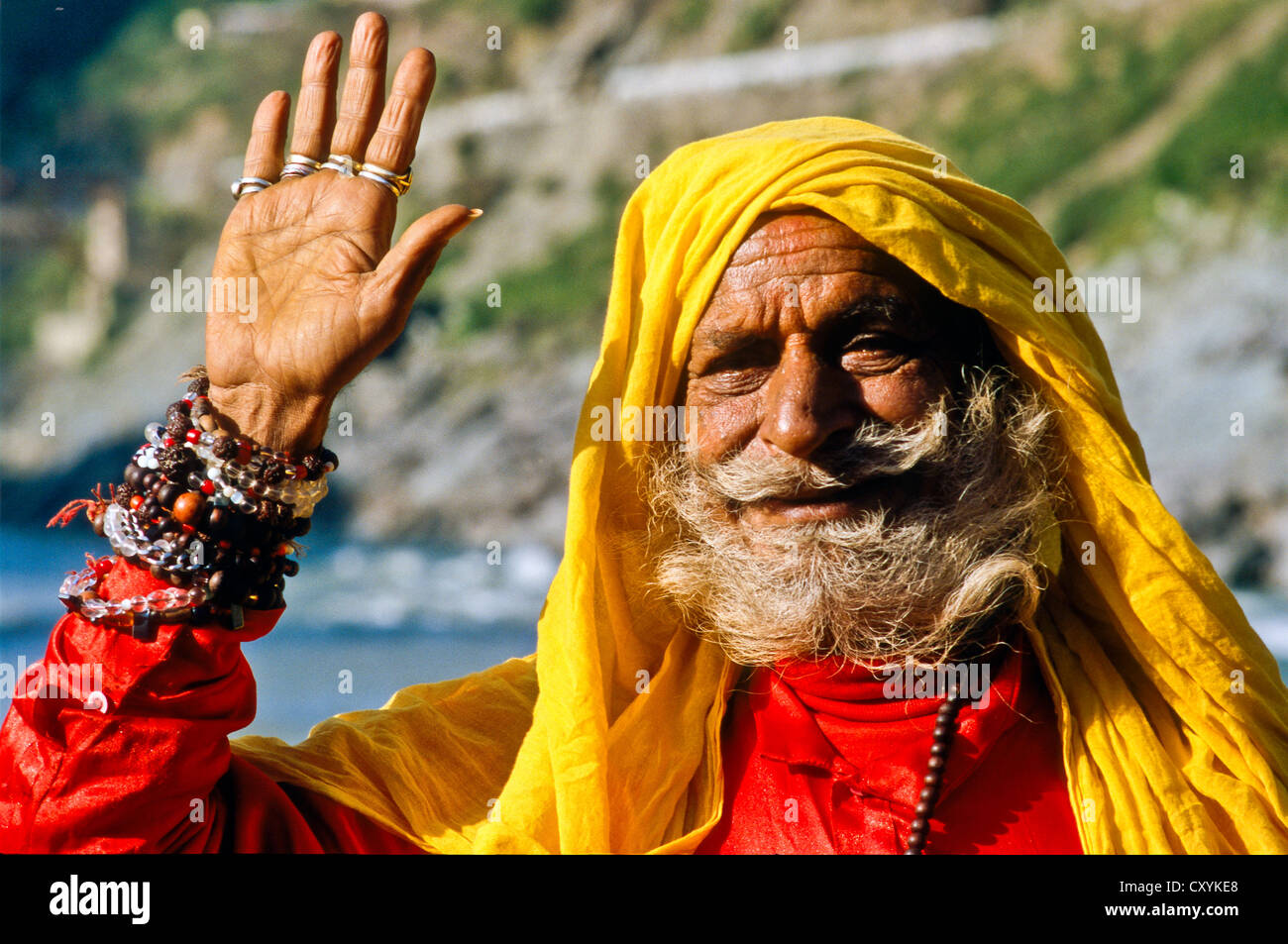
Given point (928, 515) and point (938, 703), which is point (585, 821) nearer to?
point (938, 703)

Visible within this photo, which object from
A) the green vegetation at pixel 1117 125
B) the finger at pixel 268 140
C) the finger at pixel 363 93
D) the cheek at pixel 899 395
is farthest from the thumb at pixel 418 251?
the green vegetation at pixel 1117 125

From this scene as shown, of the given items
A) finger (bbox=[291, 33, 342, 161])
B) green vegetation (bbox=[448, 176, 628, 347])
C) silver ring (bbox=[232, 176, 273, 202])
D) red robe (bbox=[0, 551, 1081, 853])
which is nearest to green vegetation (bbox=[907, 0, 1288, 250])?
green vegetation (bbox=[448, 176, 628, 347])

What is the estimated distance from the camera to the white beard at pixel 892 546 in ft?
7.83

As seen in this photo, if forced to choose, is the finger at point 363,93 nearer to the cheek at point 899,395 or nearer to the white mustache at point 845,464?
the white mustache at point 845,464

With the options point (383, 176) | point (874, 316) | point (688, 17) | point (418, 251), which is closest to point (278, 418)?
point (418, 251)

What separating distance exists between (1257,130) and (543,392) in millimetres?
9665

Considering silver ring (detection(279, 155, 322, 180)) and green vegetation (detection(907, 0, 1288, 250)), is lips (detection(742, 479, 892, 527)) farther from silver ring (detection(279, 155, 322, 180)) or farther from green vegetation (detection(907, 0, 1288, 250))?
green vegetation (detection(907, 0, 1288, 250))

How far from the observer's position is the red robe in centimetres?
204

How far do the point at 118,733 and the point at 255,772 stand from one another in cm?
35

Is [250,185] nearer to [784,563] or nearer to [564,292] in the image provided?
[784,563]

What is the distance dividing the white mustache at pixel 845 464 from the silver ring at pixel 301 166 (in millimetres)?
992

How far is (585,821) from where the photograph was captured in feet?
7.27

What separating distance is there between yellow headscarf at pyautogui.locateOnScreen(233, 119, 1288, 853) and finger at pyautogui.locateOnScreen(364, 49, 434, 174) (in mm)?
511

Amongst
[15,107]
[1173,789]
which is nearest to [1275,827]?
[1173,789]
